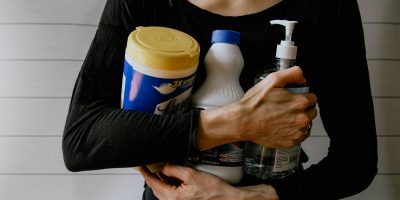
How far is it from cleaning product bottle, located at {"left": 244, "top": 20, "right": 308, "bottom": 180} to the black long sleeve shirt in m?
0.04

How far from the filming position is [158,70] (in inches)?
21.0

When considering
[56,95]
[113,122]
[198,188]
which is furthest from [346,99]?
[56,95]

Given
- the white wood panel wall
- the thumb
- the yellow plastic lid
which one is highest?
the yellow plastic lid

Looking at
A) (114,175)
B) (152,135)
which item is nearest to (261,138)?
(152,135)

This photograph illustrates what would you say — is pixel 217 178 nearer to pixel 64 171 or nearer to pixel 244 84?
pixel 244 84

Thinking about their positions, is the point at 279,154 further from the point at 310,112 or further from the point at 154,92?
the point at 154,92

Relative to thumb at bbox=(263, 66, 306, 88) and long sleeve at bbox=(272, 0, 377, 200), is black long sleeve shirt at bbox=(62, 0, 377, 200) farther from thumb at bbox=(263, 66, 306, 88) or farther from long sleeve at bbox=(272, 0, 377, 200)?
thumb at bbox=(263, 66, 306, 88)

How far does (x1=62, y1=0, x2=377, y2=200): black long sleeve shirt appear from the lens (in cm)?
65

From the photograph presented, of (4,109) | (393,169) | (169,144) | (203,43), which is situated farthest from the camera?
(393,169)

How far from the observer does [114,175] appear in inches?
42.3

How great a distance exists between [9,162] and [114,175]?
0.99ft

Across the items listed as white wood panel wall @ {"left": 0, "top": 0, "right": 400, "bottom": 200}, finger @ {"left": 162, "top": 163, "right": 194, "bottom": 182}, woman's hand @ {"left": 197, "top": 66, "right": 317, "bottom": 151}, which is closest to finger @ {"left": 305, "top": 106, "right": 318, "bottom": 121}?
woman's hand @ {"left": 197, "top": 66, "right": 317, "bottom": 151}

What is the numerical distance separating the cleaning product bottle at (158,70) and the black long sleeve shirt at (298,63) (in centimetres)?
8

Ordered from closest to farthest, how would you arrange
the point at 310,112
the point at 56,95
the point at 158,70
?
1. the point at 158,70
2. the point at 310,112
3. the point at 56,95
